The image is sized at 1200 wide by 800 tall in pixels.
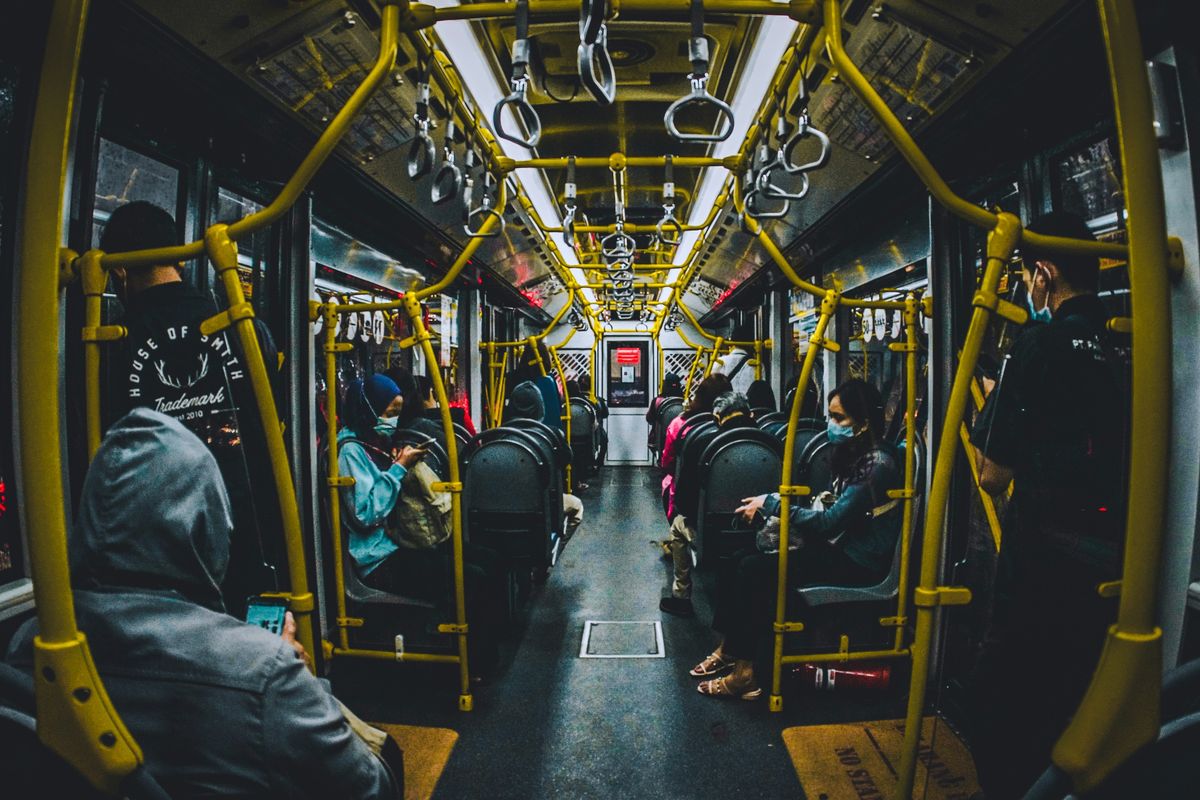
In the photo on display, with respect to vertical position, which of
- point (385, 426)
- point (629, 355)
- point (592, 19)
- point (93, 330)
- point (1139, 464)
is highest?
point (592, 19)

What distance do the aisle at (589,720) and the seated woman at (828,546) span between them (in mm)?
304

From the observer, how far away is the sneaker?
4699mm

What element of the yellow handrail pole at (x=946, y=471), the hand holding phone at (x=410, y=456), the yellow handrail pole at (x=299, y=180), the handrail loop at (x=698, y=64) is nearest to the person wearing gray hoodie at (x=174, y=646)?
the yellow handrail pole at (x=299, y=180)

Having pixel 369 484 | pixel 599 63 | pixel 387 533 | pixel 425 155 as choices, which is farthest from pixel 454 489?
pixel 599 63

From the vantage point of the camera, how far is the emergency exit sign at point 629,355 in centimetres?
1282

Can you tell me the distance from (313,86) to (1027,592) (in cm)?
302

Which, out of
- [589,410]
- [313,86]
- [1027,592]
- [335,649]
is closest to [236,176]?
[313,86]

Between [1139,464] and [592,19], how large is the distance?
133 cm

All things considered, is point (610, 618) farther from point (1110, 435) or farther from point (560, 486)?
point (1110, 435)

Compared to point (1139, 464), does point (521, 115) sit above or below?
above

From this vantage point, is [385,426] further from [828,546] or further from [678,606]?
Result: [828,546]

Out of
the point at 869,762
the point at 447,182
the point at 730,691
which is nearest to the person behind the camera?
the point at 447,182

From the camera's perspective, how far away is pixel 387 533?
3.49m

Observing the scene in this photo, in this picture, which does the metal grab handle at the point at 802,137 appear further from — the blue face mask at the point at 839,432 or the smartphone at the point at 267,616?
the smartphone at the point at 267,616
